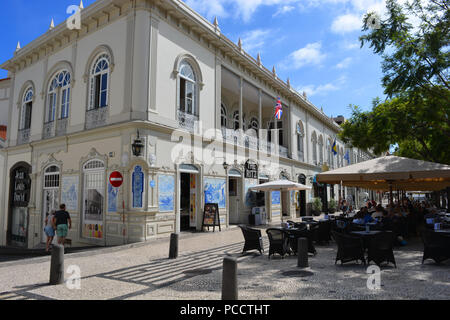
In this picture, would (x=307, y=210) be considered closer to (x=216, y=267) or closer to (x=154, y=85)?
(x=154, y=85)

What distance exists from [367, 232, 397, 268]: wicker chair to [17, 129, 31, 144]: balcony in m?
17.9

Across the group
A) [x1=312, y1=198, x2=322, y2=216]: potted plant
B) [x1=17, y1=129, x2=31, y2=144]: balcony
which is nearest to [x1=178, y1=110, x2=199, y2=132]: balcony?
[x1=17, y1=129, x2=31, y2=144]: balcony

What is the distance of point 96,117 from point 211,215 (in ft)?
21.8

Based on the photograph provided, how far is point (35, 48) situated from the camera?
17.3 metres

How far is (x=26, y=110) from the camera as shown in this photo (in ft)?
61.7

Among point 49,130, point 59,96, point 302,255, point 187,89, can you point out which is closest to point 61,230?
point 49,130

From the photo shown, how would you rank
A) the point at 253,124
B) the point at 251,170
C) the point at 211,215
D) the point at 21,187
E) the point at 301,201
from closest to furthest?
1. the point at 211,215
2. the point at 21,187
3. the point at 251,170
4. the point at 253,124
5. the point at 301,201

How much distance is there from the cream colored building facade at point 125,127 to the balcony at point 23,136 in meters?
0.08

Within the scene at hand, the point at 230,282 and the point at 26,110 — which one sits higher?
the point at 26,110

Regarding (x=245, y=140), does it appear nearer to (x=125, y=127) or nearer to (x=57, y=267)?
(x=125, y=127)

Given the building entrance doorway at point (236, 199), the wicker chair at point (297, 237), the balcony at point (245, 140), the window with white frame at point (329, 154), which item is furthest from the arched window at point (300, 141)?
the wicker chair at point (297, 237)

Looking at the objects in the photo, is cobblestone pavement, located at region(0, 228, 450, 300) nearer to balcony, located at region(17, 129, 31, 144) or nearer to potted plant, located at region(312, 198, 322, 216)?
balcony, located at region(17, 129, 31, 144)

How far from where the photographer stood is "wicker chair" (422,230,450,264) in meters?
6.96
